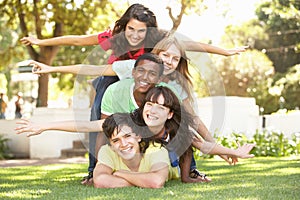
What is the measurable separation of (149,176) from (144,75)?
34.3 inches

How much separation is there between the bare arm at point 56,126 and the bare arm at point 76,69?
0.56m

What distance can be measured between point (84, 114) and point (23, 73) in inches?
531

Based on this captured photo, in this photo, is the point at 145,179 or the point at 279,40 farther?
the point at 279,40

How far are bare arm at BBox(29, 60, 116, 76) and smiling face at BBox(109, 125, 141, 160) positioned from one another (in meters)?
0.73

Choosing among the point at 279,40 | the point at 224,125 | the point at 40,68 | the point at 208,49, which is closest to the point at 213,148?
the point at 208,49

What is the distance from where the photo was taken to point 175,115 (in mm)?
4711

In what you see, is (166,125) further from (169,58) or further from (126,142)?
(169,58)

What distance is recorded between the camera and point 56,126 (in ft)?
14.2

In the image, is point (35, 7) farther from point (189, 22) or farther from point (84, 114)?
point (84, 114)

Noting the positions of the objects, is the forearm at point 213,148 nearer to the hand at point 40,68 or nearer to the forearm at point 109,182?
the forearm at point 109,182

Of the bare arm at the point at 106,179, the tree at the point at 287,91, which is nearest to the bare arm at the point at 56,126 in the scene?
the bare arm at the point at 106,179

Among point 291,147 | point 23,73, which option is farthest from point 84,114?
point 23,73

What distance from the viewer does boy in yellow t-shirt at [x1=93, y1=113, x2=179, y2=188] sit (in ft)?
14.2

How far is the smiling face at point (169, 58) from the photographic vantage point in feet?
16.0
